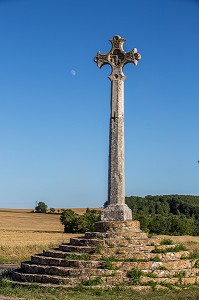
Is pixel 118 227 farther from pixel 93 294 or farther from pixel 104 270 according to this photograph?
pixel 93 294

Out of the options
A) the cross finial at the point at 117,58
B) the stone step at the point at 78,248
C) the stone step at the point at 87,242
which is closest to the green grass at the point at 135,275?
the stone step at the point at 78,248

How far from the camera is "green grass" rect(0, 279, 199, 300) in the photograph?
12414 mm

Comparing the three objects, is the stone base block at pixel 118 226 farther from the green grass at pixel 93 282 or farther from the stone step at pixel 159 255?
the green grass at pixel 93 282

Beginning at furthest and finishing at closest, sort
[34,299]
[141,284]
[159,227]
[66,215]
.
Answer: [66,215] < [159,227] < [141,284] < [34,299]

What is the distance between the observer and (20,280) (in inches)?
593

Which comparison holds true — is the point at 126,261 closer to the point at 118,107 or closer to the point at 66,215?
the point at 118,107

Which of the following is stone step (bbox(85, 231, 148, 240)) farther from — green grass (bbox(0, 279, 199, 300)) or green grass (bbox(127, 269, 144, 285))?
green grass (bbox(0, 279, 199, 300))

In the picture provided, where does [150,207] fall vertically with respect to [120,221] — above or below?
above

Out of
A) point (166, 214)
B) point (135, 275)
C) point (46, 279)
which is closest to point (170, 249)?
point (135, 275)

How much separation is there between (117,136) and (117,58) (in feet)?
9.68

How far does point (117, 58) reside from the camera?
1766cm

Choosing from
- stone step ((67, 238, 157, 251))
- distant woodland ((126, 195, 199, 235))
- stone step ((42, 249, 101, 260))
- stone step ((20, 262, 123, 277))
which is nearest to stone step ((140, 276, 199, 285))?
stone step ((20, 262, 123, 277))

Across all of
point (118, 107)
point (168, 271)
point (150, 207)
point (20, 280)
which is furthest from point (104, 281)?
point (150, 207)

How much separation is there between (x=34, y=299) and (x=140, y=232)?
16.5 ft
